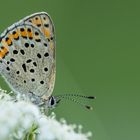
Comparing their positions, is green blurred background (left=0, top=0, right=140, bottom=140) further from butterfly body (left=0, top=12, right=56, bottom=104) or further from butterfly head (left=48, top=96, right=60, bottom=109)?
butterfly head (left=48, top=96, right=60, bottom=109)

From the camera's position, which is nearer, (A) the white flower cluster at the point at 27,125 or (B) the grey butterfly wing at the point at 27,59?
(A) the white flower cluster at the point at 27,125

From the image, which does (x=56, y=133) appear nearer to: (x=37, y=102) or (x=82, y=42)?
(x=37, y=102)

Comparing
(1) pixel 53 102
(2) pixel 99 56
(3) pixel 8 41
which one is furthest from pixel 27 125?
(2) pixel 99 56

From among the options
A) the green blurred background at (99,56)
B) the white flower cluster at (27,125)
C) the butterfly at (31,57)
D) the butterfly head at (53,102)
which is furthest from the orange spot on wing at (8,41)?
the green blurred background at (99,56)

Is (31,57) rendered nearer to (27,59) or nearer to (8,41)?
(27,59)

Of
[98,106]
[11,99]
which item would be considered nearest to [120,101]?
[98,106]

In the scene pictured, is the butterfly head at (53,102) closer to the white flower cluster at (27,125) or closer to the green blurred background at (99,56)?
the white flower cluster at (27,125)

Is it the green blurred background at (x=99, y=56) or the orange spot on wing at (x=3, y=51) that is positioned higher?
the orange spot on wing at (x=3, y=51)

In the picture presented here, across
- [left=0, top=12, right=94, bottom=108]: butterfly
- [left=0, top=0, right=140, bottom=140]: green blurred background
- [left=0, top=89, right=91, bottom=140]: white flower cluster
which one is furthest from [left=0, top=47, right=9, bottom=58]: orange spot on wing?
[left=0, top=0, right=140, bottom=140]: green blurred background

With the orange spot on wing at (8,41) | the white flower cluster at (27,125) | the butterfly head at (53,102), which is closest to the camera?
the white flower cluster at (27,125)
